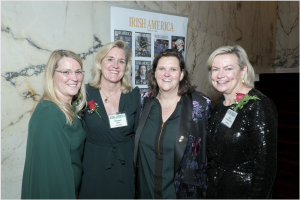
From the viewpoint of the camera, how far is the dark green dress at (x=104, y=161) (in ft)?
6.79

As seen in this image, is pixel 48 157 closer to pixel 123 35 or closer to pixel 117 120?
pixel 117 120

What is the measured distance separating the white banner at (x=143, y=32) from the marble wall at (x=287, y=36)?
597 cm

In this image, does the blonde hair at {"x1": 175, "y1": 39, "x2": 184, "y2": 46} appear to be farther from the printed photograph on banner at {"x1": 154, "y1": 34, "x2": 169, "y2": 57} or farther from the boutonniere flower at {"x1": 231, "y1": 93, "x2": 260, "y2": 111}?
the boutonniere flower at {"x1": 231, "y1": 93, "x2": 260, "y2": 111}

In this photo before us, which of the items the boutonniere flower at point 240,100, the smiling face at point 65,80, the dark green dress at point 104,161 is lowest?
the dark green dress at point 104,161

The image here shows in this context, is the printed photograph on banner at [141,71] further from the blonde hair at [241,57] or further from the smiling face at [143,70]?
the blonde hair at [241,57]

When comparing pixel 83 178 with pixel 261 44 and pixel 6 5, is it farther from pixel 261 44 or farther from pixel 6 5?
pixel 261 44

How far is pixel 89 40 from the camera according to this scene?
2730 millimetres

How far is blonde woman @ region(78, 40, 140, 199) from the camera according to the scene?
207cm

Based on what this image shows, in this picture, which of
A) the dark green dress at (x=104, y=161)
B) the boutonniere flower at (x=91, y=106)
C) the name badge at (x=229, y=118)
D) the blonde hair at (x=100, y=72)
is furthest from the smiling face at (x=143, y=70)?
the name badge at (x=229, y=118)

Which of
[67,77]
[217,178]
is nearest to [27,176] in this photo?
[67,77]

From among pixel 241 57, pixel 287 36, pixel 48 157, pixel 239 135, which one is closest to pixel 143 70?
pixel 241 57

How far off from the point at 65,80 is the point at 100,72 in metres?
0.74

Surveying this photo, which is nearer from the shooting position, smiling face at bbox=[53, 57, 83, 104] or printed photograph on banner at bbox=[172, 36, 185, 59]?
smiling face at bbox=[53, 57, 83, 104]

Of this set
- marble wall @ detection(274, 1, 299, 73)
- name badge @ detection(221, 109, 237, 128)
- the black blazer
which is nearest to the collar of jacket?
the black blazer
